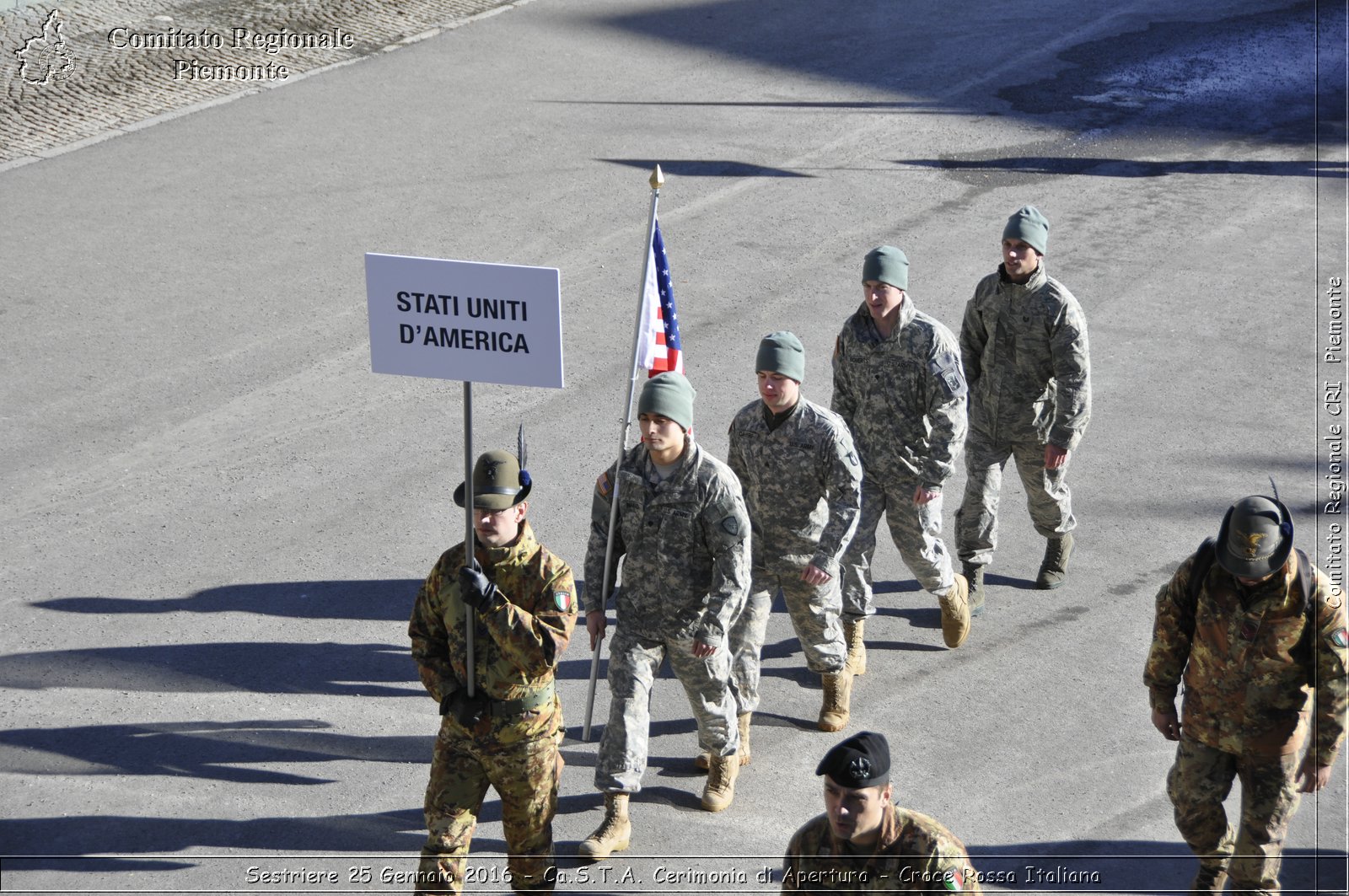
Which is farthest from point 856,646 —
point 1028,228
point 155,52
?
point 155,52

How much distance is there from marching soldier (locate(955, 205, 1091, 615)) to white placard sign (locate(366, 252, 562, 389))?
11.6ft

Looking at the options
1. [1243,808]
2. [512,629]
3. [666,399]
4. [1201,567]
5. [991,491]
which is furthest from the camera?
[991,491]

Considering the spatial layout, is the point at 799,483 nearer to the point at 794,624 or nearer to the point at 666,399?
the point at 794,624

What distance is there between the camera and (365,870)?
6.43 m

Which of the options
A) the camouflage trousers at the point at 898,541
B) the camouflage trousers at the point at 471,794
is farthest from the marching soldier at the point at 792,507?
the camouflage trousers at the point at 471,794

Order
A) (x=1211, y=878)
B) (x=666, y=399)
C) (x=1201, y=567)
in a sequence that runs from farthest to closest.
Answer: (x=666, y=399) < (x=1211, y=878) < (x=1201, y=567)

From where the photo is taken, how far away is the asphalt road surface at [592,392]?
6914mm

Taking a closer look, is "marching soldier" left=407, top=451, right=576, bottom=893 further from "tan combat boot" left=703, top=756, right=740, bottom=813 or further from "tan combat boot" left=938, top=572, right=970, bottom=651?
"tan combat boot" left=938, top=572, right=970, bottom=651

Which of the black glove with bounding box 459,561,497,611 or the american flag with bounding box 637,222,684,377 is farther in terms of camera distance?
the american flag with bounding box 637,222,684,377

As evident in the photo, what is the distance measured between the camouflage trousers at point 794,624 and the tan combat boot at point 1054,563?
1.98m

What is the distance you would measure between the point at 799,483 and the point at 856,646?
1307mm

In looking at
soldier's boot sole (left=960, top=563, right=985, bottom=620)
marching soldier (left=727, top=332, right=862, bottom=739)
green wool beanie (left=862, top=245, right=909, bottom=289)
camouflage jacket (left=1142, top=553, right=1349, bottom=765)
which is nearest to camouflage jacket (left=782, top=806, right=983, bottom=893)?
camouflage jacket (left=1142, top=553, right=1349, bottom=765)

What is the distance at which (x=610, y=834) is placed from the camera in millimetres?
6555

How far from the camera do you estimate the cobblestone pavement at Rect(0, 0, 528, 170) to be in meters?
15.6
